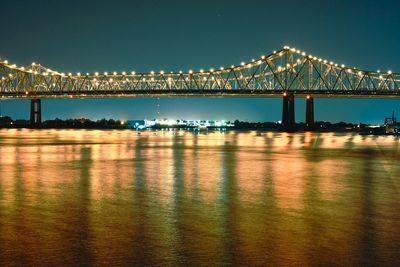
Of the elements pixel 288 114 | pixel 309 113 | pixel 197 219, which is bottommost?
pixel 197 219

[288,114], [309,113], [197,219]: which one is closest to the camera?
[197,219]

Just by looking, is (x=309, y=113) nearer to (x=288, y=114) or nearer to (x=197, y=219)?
(x=288, y=114)

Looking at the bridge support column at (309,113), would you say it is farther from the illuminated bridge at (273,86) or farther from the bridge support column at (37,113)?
the bridge support column at (37,113)

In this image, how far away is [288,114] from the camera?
355ft

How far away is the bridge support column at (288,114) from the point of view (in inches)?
4221

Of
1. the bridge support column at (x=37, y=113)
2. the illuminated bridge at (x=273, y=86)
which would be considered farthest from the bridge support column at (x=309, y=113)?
the bridge support column at (x=37, y=113)

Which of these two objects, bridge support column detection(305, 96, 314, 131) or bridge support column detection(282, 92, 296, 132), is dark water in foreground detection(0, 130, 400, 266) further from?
bridge support column detection(305, 96, 314, 131)

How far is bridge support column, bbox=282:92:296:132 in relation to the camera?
352 feet

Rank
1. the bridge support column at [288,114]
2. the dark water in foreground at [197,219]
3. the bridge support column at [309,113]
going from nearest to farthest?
the dark water in foreground at [197,219] < the bridge support column at [288,114] < the bridge support column at [309,113]

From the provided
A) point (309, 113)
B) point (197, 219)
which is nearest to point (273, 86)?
point (309, 113)

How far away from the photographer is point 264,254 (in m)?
7.82

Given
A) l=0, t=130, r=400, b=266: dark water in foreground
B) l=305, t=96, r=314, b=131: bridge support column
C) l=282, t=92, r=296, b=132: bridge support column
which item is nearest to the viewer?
l=0, t=130, r=400, b=266: dark water in foreground

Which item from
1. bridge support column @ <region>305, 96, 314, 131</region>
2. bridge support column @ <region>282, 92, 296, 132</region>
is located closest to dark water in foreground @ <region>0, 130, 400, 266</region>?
bridge support column @ <region>282, 92, 296, 132</region>

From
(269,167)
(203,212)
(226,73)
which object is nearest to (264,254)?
(203,212)
